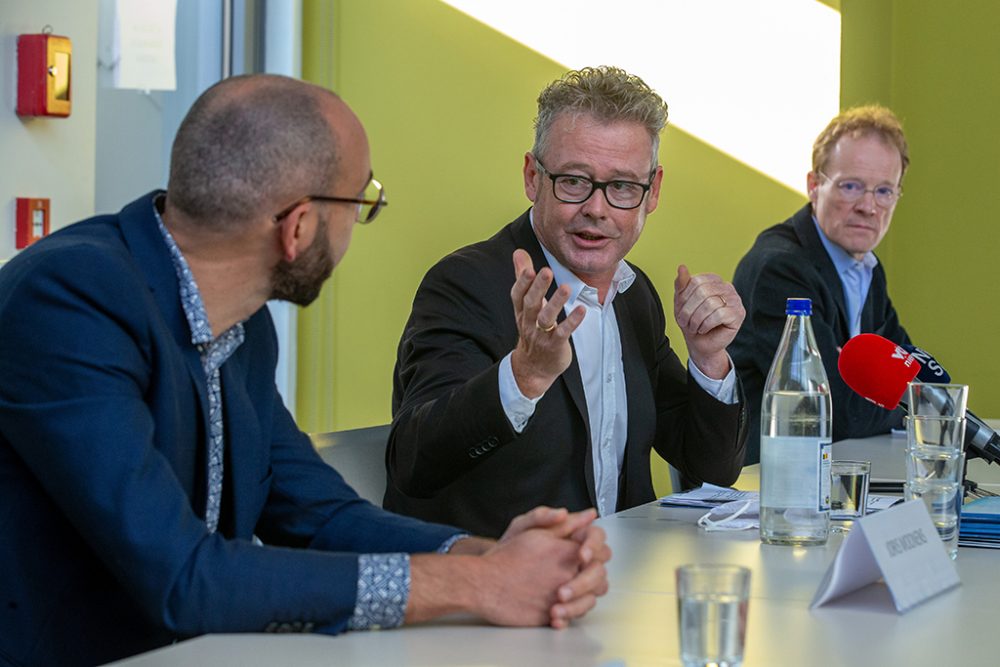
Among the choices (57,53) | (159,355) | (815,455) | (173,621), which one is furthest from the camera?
(57,53)

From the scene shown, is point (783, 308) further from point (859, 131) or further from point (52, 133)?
point (52, 133)

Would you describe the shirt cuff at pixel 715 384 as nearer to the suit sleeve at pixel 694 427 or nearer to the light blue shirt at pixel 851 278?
the suit sleeve at pixel 694 427

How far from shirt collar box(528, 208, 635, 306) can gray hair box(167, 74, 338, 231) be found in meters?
0.97

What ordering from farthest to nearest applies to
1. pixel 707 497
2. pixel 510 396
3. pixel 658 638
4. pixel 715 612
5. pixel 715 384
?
pixel 715 384 → pixel 707 497 → pixel 510 396 → pixel 658 638 → pixel 715 612

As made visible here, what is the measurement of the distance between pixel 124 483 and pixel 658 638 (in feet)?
1.91

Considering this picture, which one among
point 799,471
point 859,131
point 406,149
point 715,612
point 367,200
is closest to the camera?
point 715,612

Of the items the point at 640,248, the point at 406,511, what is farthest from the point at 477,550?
the point at 640,248

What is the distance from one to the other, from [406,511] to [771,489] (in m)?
0.75

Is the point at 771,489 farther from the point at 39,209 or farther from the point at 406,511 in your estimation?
the point at 39,209

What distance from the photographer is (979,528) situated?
6.55 ft

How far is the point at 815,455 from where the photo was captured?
6.23 feet

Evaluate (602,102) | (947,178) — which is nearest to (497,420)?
(602,102)

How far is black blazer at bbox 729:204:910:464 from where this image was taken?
3.49 m

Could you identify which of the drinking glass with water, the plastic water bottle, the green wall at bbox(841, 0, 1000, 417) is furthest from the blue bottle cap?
the green wall at bbox(841, 0, 1000, 417)
